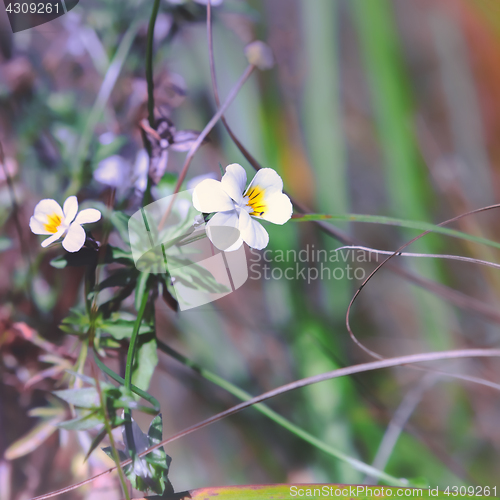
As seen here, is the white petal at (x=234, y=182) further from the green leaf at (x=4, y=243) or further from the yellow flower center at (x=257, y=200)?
the green leaf at (x=4, y=243)

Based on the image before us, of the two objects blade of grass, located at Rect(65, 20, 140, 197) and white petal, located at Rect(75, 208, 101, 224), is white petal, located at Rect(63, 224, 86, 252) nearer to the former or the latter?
white petal, located at Rect(75, 208, 101, 224)

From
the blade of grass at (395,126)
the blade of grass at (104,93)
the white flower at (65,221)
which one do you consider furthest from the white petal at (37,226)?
the blade of grass at (395,126)

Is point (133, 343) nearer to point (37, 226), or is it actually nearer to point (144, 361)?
point (144, 361)

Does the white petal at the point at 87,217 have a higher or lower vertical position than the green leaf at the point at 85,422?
higher

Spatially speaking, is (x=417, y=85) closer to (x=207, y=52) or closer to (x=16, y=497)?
(x=207, y=52)

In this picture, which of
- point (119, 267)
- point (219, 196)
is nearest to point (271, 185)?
point (219, 196)

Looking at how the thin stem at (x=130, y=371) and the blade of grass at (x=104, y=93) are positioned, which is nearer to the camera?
the thin stem at (x=130, y=371)

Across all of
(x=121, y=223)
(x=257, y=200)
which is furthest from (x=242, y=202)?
(x=121, y=223)
